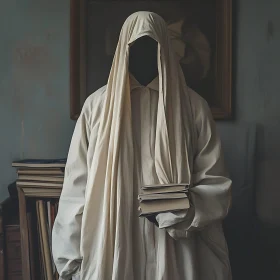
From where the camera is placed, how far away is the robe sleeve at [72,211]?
1.36 m

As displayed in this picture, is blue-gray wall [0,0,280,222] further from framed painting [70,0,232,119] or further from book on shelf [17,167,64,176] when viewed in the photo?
book on shelf [17,167,64,176]

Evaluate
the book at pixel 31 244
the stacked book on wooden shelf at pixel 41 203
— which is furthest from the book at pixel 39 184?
the book at pixel 31 244

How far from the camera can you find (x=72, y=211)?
4.57 feet

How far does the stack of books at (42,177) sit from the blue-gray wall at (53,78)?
235mm

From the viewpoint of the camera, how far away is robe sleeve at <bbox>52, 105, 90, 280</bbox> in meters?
1.36

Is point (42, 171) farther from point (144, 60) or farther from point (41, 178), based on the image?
point (144, 60)

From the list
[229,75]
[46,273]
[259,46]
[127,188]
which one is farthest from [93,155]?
[259,46]

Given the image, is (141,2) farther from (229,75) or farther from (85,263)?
(85,263)

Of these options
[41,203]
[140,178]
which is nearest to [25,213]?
[41,203]

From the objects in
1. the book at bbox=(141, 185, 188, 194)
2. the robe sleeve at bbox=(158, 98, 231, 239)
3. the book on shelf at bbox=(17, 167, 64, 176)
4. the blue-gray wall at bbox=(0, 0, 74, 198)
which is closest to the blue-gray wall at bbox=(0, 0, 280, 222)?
the blue-gray wall at bbox=(0, 0, 74, 198)

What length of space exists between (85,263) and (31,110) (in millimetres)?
854

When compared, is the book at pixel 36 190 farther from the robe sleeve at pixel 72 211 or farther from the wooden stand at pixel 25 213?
the robe sleeve at pixel 72 211

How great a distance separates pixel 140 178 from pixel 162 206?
19 cm

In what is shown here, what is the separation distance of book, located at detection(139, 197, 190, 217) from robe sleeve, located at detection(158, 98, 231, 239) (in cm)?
4
